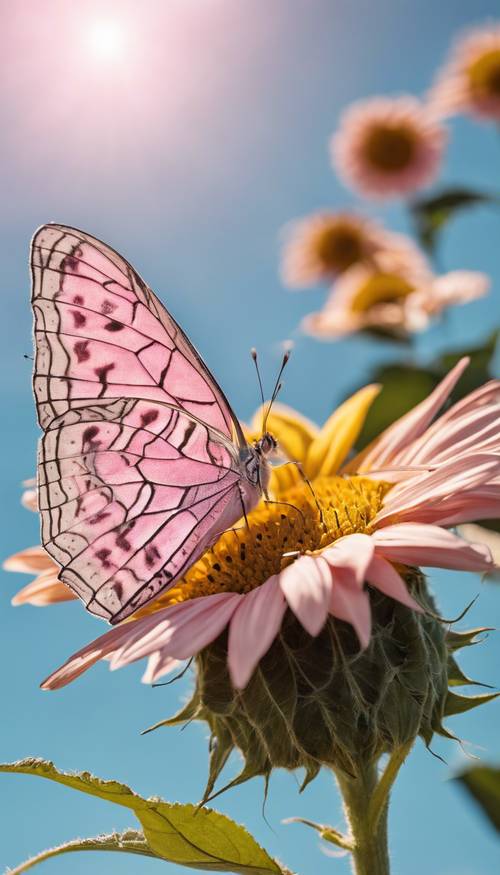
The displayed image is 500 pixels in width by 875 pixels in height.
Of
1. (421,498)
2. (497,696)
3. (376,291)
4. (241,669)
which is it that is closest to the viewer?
(241,669)

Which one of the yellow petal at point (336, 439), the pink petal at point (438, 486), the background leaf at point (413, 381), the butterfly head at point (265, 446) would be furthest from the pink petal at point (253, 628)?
the background leaf at point (413, 381)

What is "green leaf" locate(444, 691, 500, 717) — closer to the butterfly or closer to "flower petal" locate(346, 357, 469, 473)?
the butterfly

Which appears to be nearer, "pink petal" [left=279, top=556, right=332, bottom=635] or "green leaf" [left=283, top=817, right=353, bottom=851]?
"pink petal" [left=279, top=556, right=332, bottom=635]

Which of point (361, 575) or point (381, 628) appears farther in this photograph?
point (381, 628)

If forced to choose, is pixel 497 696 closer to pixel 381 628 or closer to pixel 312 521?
pixel 381 628

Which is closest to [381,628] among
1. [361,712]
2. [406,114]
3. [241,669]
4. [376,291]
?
[361,712]

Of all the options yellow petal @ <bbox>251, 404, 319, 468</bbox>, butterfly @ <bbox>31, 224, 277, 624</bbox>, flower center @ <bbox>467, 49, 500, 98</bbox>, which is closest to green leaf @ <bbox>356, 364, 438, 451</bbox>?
yellow petal @ <bbox>251, 404, 319, 468</bbox>
